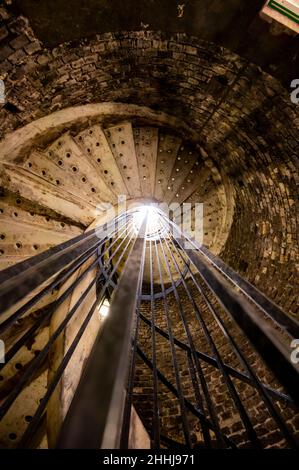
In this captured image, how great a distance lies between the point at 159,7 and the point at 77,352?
11.9 ft

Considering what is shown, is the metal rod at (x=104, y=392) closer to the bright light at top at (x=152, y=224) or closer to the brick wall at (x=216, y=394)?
the brick wall at (x=216, y=394)

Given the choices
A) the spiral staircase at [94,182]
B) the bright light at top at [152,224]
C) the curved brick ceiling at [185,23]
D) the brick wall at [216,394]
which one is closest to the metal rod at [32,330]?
the spiral staircase at [94,182]

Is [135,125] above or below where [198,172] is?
above

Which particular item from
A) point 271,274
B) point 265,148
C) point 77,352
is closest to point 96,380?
point 77,352

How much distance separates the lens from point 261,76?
271 centimetres

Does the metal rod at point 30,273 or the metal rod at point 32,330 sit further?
the metal rod at point 32,330

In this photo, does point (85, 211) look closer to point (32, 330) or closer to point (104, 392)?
point (32, 330)

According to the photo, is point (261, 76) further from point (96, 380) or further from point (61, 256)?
point (96, 380)

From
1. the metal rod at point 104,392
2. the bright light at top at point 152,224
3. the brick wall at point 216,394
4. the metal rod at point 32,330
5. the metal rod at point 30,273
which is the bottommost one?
the brick wall at point 216,394

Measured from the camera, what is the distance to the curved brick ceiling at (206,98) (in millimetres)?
2643

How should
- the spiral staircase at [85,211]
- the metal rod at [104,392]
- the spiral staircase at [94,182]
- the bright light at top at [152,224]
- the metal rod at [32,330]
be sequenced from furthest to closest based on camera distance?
the bright light at top at [152,224] → the spiral staircase at [94,182] → the spiral staircase at [85,211] → the metal rod at [32,330] → the metal rod at [104,392]

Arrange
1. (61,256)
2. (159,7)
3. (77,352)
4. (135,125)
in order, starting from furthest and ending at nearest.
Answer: (135,125) → (77,352) → (159,7) → (61,256)

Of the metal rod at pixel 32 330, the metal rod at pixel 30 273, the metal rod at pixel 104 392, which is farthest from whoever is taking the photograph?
the metal rod at pixel 32 330

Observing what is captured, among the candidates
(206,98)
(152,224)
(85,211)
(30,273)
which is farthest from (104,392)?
(152,224)
